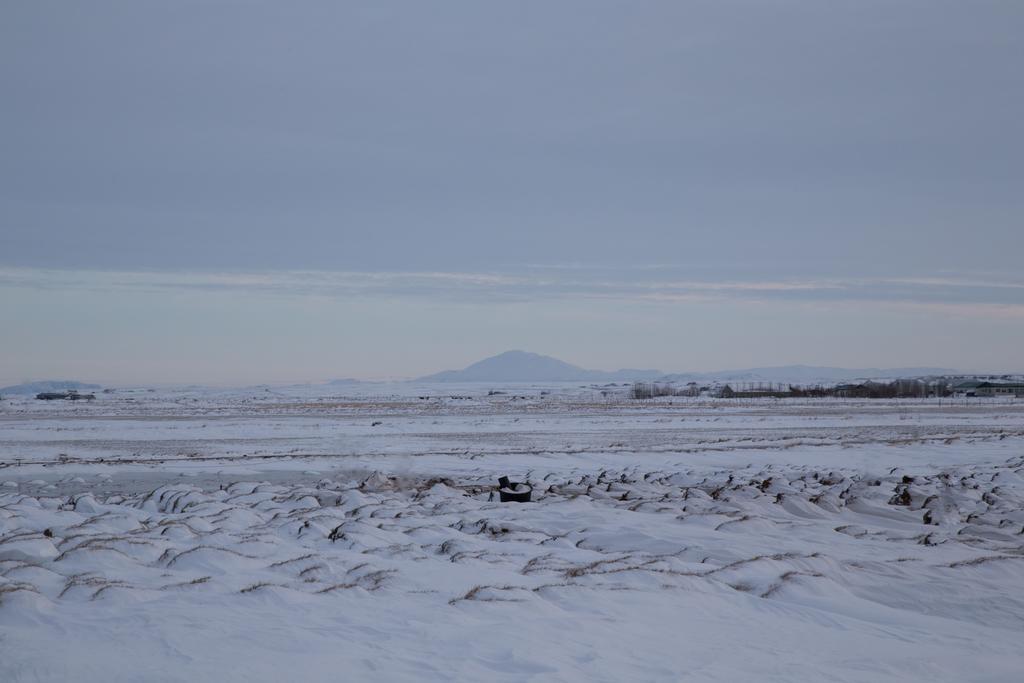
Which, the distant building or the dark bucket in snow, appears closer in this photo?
the dark bucket in snow

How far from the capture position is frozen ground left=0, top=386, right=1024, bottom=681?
5.51m

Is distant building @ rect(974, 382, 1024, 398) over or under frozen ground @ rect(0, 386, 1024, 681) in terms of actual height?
under

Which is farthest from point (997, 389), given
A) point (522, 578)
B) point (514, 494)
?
point (522, 578)

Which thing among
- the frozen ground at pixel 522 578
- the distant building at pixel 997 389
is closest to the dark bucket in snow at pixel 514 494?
the frozen ground at pixel 522 578

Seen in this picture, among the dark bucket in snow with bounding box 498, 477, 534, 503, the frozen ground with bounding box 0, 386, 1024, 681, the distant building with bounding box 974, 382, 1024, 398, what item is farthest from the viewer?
the distant building with bounding box 974, 382, 1024, 398

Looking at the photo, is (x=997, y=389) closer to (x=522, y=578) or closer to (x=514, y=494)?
(x=514, y=494)

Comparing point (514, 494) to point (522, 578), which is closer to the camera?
point (522, 578)

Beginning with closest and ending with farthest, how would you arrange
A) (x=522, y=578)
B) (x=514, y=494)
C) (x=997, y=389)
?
1. (x=522, y=578)
2. (x=514, y=494)
3. (x=997, y=389)

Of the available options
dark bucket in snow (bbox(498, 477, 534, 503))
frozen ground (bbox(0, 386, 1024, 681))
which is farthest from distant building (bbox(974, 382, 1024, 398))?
dark bucket in snow (bbox(498, 477, 534, 503))

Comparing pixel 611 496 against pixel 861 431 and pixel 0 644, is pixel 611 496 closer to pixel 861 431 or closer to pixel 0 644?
pixel 0 644

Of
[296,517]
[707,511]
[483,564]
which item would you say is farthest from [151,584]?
[707,511]

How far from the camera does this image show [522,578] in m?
8.06

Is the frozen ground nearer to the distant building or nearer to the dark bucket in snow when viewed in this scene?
the dark bucket in snow

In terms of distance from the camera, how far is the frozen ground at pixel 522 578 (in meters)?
5.51
